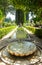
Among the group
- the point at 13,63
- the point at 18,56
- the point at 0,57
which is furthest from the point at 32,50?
the point at 0,57

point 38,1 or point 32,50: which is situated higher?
point 38,1

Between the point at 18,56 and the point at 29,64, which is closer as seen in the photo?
the point at 29,64

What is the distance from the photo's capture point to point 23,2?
9.40 meters

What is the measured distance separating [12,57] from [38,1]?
4672mm

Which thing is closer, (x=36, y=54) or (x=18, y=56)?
(x=18, y=56)

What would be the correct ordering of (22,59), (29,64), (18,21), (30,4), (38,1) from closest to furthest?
(29,64)
(22,59)
(38,1)
(30,4)
(18,21)

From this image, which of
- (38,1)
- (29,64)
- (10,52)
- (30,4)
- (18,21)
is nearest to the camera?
(29,64)

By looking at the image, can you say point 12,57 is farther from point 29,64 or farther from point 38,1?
point 38,1

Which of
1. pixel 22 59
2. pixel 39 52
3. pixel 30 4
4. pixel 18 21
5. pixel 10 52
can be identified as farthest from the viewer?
pixel 18 21

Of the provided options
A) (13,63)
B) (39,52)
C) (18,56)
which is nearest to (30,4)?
(39,52)

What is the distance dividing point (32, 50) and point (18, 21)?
34.0m

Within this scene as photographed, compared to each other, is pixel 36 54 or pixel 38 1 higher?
pixel 38 1

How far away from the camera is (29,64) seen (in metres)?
4.90

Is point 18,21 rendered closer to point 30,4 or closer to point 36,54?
point 30,4
